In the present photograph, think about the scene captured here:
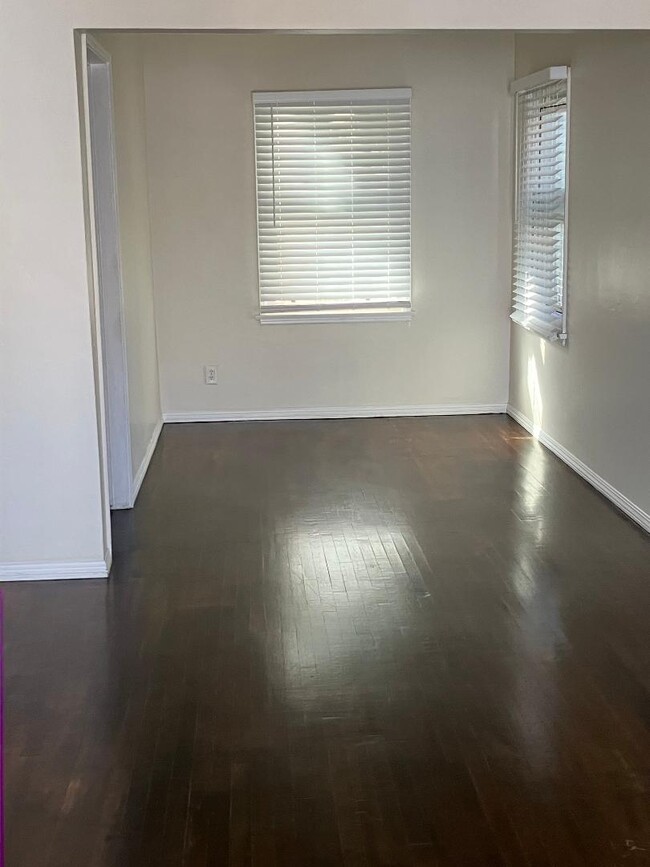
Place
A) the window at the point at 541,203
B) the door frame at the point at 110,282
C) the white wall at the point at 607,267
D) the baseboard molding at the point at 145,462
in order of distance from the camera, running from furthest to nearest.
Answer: the window at the point at 541,203, the baseboard molding at the point at 145,462, the door frame at the point at 110,282, the white wall at the point at 607,267

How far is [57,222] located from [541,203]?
3.29 metres

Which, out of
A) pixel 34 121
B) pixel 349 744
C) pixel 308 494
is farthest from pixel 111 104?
pixel 349 744

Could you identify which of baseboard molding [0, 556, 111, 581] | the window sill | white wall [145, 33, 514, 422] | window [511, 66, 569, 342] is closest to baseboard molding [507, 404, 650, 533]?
white wall [145, 33, 514, 422]

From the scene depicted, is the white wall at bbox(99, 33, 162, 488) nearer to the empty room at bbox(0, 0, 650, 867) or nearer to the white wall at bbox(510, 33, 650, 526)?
the empty room at bbox(0, 0, 650, 867)

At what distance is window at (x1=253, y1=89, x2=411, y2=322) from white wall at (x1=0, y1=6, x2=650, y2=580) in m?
2.89

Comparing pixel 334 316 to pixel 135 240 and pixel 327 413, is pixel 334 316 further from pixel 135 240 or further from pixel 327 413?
pixel 135 240

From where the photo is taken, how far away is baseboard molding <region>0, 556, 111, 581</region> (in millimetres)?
4168

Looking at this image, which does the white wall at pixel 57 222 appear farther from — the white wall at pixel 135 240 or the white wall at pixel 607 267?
the white wall at pixel 135 240

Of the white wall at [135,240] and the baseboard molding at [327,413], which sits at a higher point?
the white wall at [135,240]

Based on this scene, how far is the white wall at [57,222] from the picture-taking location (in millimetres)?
3752

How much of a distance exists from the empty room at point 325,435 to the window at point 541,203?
0.03m

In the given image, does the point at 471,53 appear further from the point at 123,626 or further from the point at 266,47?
the point at 123,626

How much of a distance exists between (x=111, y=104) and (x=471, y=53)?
108 inches

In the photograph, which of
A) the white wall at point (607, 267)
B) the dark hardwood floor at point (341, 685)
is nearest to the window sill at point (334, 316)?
the white wall at point (607, 267)
